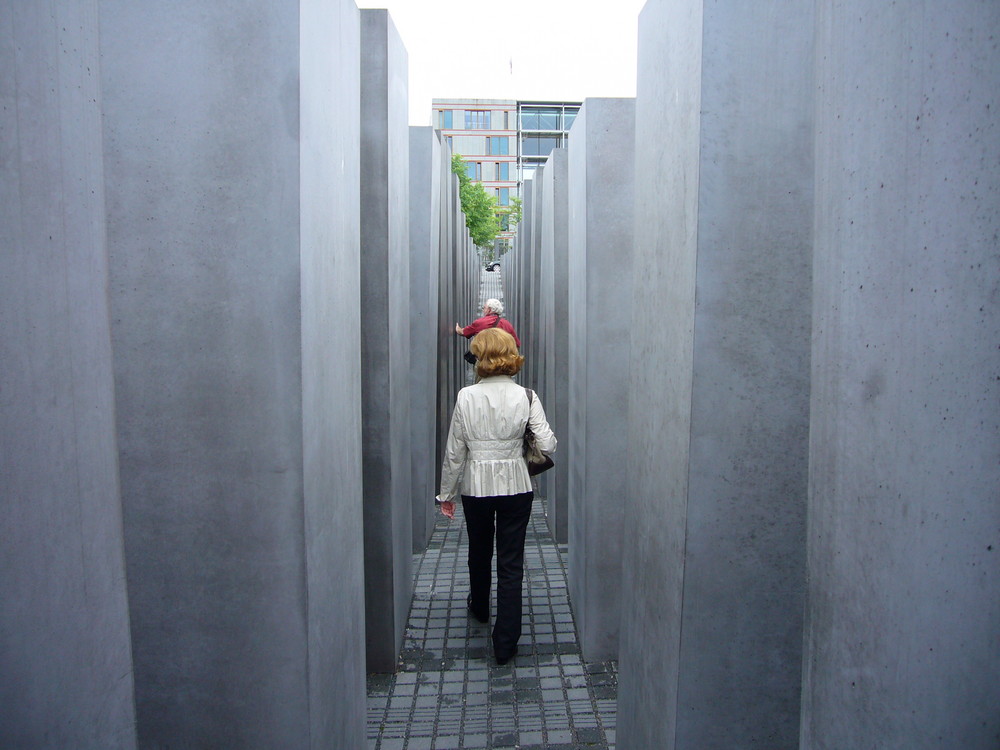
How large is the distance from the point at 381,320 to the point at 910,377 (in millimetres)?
3528

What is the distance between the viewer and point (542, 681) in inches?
186

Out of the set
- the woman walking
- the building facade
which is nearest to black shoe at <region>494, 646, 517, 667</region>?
the woman walking

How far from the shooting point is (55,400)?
3.91 ft

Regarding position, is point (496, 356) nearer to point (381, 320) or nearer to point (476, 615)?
point (381, 320)

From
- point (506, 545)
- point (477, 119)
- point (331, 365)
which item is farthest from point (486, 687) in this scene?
point (477, 119)

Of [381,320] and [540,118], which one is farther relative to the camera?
[540,118]

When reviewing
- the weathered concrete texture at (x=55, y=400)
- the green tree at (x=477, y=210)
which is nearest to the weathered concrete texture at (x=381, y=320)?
the weathered concrete texture at (x=55, y=400)

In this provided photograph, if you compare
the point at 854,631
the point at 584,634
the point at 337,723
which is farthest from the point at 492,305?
the point at 854,631

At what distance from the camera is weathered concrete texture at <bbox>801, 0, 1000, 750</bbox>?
3.93 feet

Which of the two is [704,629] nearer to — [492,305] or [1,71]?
[1,71]

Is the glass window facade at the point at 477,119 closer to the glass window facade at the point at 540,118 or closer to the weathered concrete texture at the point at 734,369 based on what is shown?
the glass window facade at the point at 540,118

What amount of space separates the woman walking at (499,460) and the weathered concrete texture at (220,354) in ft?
7.25

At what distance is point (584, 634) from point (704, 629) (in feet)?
8.90

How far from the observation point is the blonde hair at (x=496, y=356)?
15.9 feet
